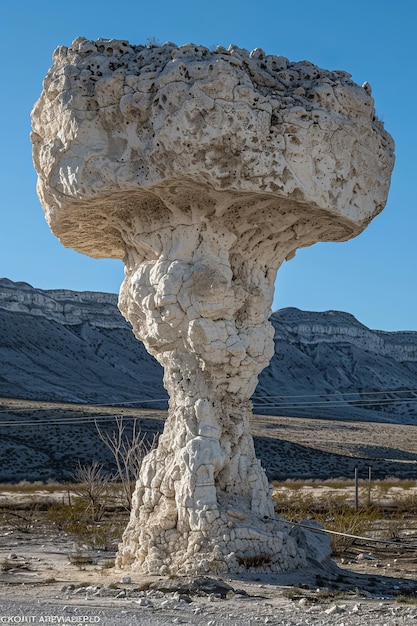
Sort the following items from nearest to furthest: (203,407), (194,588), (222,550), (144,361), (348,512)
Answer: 1. (194,588)
2. (222,550)
3. (203,407)
4. (348,512)
5. (144,361)

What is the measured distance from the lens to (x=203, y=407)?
9266 mm

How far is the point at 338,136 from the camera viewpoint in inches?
356

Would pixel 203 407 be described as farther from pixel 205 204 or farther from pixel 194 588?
pixel 205 204

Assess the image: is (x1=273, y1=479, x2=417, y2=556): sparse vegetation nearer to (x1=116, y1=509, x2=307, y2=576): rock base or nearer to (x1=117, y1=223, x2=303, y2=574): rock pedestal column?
(x1=116, y1=509, x2=307, y2=576): rock base


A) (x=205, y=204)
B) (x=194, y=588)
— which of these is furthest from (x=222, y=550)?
(x=205, y=204)

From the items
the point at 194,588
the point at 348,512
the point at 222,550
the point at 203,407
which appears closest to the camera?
the point at 194,588

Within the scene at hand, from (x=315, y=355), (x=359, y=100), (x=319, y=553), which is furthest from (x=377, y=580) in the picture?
(x=315, y=355)

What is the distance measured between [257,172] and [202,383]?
231 cm

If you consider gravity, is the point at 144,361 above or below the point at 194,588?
above

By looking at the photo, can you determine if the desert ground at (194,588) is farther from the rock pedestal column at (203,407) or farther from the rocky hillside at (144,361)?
the rocky hillside at (144,361)

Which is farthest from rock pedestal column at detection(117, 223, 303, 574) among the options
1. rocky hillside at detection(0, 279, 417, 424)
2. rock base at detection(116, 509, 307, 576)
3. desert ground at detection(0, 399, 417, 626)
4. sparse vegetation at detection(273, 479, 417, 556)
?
rocky hillside at detection(0, 279, 417, 424)

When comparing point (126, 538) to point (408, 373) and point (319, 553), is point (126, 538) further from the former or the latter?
point (408, 373)

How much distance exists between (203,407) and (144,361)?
72.6 metres

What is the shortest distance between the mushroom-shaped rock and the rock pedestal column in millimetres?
17
